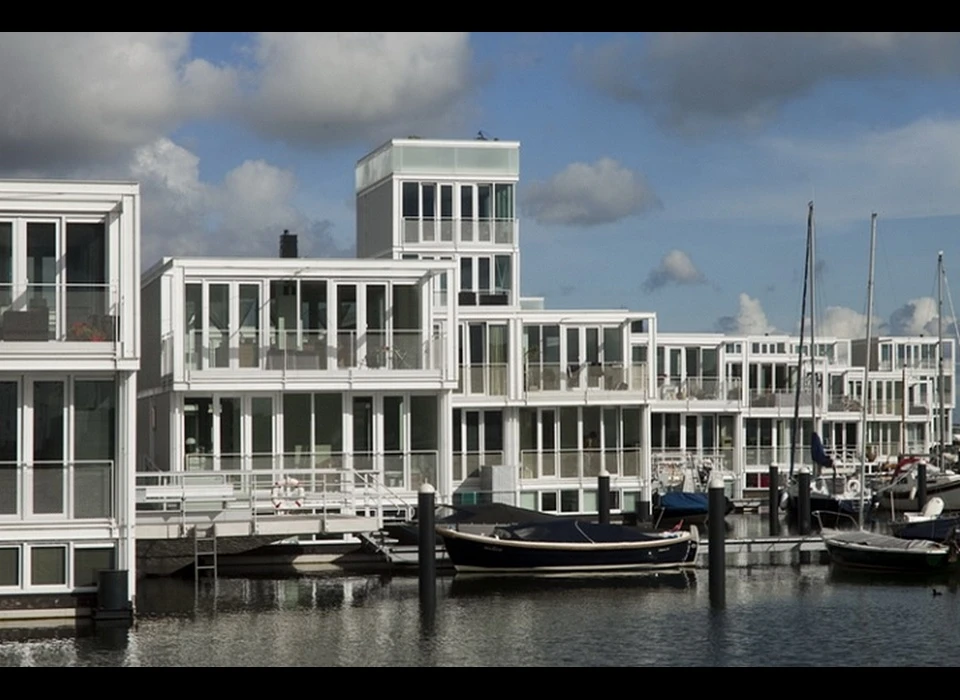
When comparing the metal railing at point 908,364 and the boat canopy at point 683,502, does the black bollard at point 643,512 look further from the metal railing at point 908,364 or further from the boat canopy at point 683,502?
the metal railing at point 908,364

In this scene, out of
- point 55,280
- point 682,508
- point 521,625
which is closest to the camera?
point 55,280

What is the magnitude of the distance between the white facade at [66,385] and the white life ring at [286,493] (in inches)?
282

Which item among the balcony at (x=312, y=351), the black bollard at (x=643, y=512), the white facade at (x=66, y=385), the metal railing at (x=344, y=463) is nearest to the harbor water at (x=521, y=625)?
the white facade at (x=66, y=385)

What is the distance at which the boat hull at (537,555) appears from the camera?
32844mm

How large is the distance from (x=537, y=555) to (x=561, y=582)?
1.11m

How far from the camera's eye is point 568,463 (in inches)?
1801

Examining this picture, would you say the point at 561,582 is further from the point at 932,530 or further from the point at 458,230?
the point at 458,230

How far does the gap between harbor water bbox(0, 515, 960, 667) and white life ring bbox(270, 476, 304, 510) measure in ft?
5.72

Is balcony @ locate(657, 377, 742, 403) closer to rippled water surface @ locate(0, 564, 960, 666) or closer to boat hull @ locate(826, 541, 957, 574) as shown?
boat hull @ locate(826, 541, 957, 574)

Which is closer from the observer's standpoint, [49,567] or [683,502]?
[49,567]

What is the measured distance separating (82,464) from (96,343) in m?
2.01

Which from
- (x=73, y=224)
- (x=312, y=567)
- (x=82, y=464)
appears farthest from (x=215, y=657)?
(x=312, y=567)

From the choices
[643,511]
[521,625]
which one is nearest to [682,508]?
[643,511]
